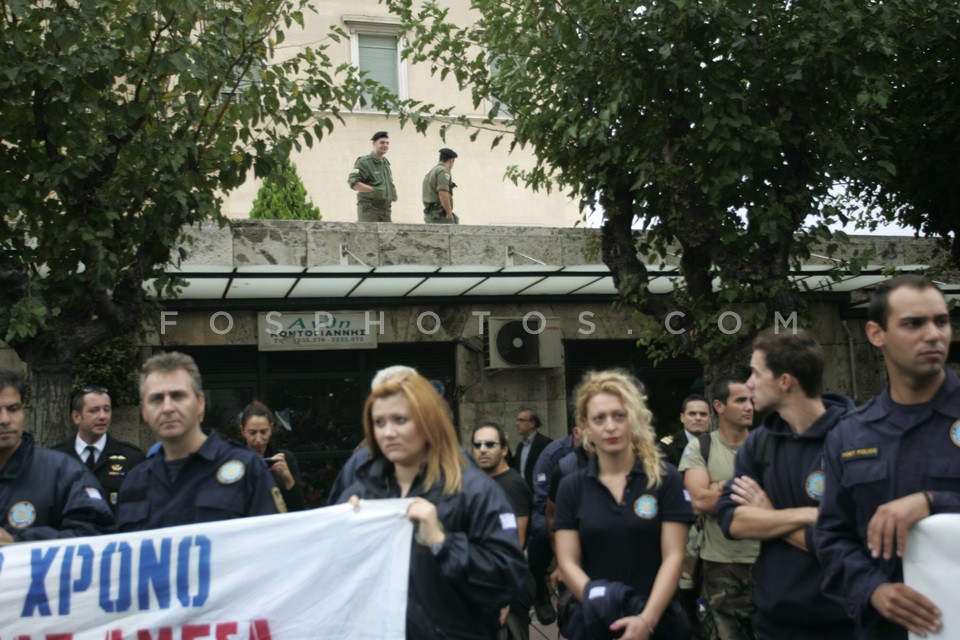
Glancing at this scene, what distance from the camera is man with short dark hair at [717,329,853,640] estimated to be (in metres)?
4.41

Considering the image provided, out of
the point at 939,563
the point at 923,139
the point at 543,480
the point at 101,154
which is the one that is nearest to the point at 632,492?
the point at 939,563

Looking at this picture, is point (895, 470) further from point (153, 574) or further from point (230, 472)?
point (153, 574)

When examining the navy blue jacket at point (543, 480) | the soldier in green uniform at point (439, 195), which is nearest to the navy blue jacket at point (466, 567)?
the navy blue jacket at point (543, 480)

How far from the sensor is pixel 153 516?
448cm

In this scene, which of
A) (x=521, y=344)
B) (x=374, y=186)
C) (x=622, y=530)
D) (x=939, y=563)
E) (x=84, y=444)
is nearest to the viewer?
(x=939, y=563)

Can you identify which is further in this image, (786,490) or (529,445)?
(529,445)

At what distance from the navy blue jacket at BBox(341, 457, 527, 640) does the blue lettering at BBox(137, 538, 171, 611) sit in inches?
42.7

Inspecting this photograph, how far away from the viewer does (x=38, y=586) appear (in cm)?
436

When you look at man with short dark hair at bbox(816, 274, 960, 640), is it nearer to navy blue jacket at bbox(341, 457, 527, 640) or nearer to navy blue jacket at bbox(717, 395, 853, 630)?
navy blue jacket at bbox(717, 395, 853, 630)

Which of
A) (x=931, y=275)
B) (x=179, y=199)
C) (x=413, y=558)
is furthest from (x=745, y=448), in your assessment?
(x=931, y=275)

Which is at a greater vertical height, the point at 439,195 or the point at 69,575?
the point at 439,195

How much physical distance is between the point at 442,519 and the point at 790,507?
1.65 meters

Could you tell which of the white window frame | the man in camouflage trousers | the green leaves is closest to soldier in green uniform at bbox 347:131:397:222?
the green leaves

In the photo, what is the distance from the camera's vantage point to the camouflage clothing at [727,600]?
5.83 meters
